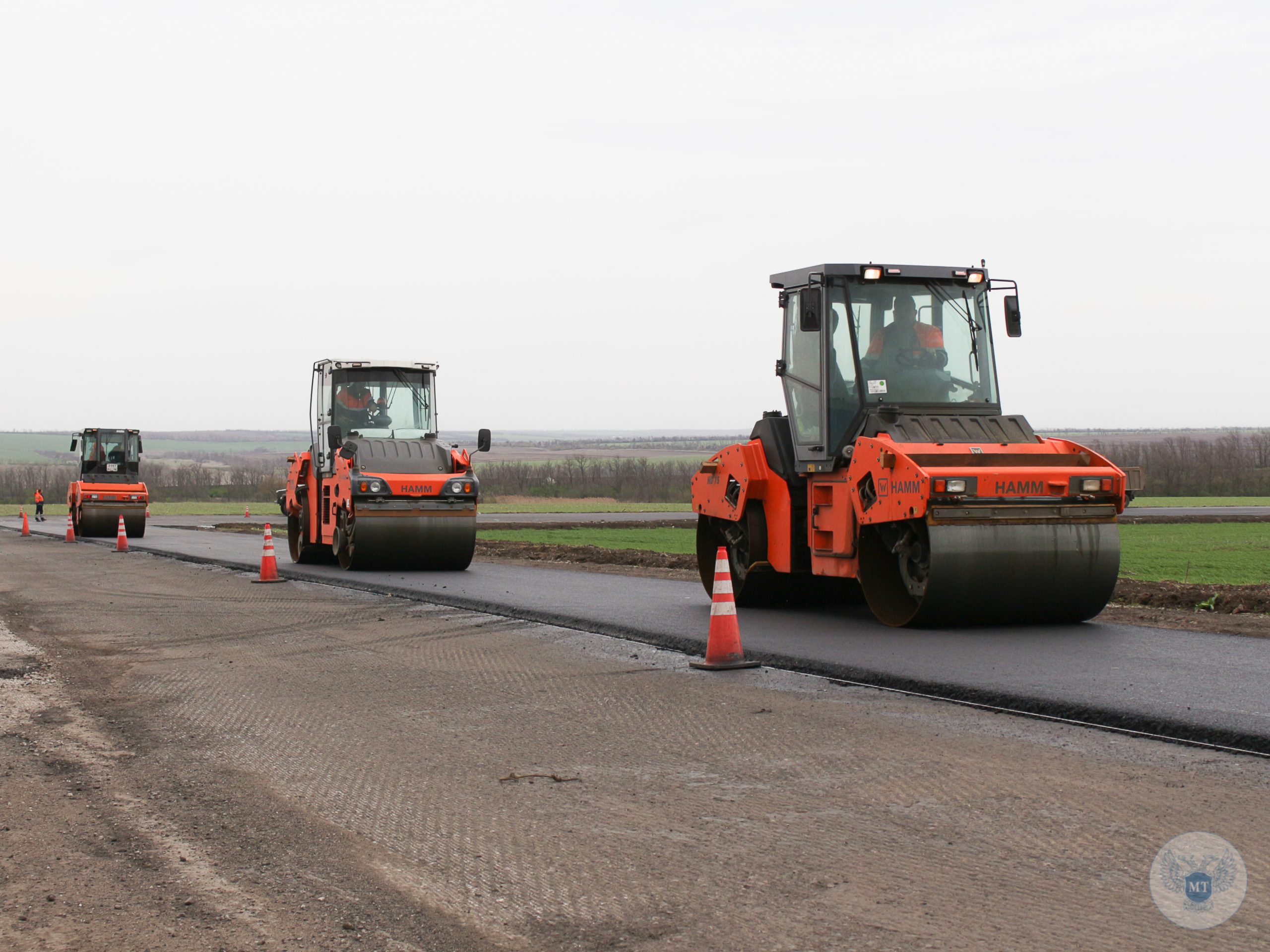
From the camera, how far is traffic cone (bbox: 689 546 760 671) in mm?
9273

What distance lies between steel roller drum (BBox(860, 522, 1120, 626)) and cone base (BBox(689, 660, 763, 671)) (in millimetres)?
1828

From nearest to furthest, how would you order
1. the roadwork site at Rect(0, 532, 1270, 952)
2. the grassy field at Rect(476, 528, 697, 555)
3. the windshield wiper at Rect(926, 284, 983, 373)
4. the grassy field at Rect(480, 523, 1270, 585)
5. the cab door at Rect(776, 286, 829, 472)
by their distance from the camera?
1. the roadwork site at Rect(0, 532, 1270, 952)
2. the cab door at Rect(776, 286, 829, 472)
3. the windshield wiper at Rect(926, 284, 983, 373)
4. the grassy field at Rect(480, 523, 1270, 585)
5. the grassy field at Rect(476, 528, 697, 555)

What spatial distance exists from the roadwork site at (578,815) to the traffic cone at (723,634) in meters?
0.17

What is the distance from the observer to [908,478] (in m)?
10.4

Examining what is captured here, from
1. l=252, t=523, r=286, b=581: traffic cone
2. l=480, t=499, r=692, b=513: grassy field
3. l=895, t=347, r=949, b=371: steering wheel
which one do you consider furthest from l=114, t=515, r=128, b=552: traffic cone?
l=480, t=499, r=692, b=513: grassy field

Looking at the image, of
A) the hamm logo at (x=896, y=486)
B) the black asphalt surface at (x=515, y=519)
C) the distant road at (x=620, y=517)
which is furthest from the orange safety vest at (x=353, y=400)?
the distant road at (x=620, y=517)

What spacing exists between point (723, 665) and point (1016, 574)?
8.85 ft

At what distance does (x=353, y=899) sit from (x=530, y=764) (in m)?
2.07

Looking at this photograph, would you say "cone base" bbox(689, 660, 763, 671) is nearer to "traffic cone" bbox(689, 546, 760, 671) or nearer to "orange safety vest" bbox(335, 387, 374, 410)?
"traffic cone" bbox(689, 546, 760, 671)

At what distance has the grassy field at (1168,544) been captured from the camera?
2048 centimetres

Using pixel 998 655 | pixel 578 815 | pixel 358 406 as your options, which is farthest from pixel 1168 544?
pixel 578 815

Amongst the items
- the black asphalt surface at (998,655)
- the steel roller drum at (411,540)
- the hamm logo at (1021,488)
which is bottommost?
the black asphalt surface at (998,655)

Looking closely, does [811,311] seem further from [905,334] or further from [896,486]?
[896,486]

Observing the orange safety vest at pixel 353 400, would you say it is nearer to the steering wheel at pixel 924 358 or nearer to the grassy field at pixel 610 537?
the grassy field at pixel 610 537
